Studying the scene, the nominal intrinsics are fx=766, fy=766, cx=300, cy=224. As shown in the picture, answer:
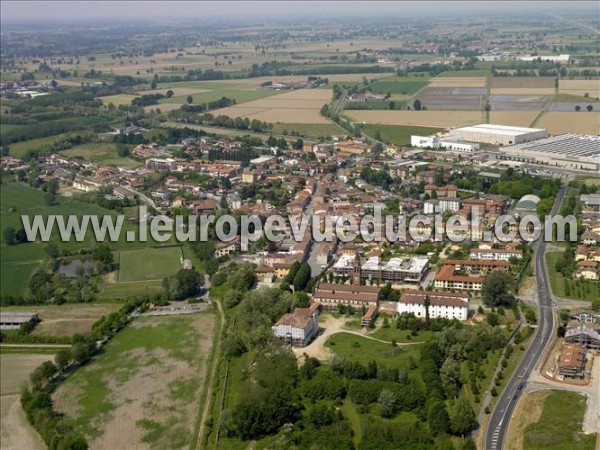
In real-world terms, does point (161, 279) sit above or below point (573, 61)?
below

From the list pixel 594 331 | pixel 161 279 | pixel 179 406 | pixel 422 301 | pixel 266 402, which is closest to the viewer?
pixel 266 402

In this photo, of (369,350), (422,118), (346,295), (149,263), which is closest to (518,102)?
(422,118)

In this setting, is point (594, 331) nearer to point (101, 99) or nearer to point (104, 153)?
point (104, 153)

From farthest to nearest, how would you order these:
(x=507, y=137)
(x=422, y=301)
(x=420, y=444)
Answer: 1. (x=507, y=137)
2. (x=422, y=301)
3. (x=420, y=444)

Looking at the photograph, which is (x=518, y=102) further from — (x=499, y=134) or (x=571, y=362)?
(x=571, y=362)

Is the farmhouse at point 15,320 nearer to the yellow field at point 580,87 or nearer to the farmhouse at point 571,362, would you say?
the farmhouse at point 571,362

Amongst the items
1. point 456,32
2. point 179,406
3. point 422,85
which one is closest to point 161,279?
point 179,406

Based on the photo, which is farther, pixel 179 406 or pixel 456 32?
pixel 456 32
